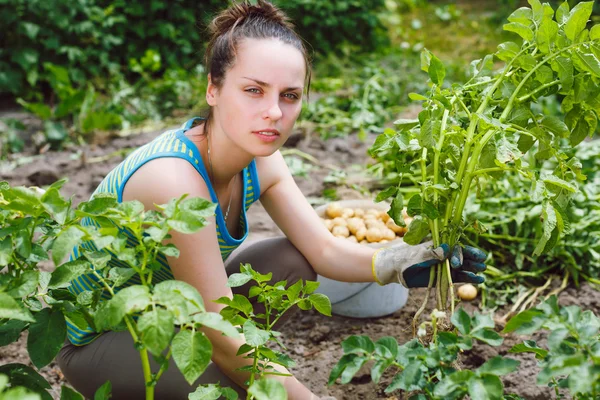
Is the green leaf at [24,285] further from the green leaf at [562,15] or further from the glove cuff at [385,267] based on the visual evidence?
the green leaf at [562,15]

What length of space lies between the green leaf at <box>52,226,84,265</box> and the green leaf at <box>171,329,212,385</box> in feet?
0.69

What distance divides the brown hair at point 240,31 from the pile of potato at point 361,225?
2.20 feet

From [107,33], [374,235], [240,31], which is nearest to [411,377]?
[240,31]

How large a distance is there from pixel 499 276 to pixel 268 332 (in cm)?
148

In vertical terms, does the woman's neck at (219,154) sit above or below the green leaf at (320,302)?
above

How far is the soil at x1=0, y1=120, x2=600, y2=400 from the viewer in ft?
6.36

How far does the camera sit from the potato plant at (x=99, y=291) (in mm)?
960

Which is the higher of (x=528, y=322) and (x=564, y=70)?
(x=564, y=70)

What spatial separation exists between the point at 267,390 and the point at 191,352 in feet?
0.44

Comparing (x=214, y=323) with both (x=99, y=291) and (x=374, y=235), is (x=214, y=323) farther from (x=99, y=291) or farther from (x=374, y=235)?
(x=374, y=235)

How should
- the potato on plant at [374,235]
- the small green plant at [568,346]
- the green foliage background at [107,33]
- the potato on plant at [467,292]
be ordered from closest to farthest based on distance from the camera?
the small green plant at [568,346] < the potato on plant at [374,235] < the potato on plant at [467,292] < the green foliage background at [107,33]

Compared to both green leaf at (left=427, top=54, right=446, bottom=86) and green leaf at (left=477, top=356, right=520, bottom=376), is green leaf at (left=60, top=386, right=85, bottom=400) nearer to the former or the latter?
green leaf at (left=477, top=356, right=520, bottom=376)

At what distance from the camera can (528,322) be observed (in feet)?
3.37

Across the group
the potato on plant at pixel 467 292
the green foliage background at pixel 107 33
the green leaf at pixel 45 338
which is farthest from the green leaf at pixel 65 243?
the green foliage background at pixel 107 33
